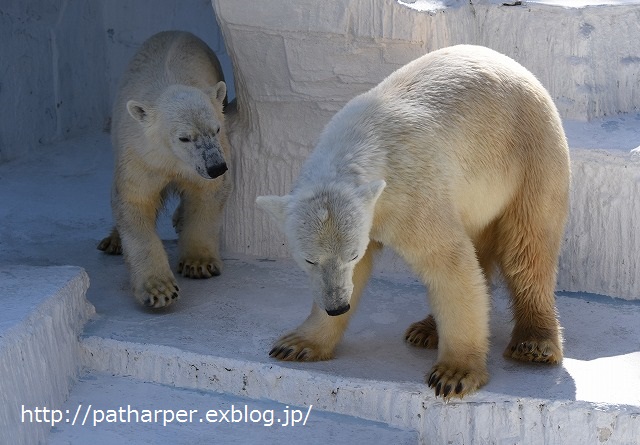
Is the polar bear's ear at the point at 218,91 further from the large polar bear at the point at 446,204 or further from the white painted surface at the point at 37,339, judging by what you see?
the large polar bear at the point at 446,204

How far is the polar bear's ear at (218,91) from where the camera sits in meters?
4.35

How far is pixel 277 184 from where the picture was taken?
458cm

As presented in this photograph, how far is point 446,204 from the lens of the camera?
9.96 feet

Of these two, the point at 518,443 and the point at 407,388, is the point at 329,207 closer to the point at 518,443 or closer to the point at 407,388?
the point at 407,388

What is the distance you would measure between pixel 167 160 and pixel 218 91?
1.40 ft

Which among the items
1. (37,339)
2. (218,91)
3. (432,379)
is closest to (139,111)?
(218,91)

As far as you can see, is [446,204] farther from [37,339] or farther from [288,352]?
[37,339]

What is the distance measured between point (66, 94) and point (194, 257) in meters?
2.63

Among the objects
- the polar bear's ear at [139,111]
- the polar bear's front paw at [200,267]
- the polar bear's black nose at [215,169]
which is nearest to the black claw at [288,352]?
the polar bear's black nose at [215,169]

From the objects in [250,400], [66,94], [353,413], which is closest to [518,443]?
[353,413]

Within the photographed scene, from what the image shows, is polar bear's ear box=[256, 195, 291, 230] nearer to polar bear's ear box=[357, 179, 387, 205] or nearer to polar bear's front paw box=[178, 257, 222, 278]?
polar bear's ear box=[357, 179, 387, 205]

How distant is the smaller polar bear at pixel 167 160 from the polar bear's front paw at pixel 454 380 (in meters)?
1.36

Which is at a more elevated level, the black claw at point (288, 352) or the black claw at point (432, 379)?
the black claw at point (432, 379)

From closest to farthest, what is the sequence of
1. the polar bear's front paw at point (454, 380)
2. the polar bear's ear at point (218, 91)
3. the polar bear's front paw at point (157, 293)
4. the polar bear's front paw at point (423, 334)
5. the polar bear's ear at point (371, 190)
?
1. the polar bear's ear at point (371, 190)
2. the polar bear's front paw at point (454, 380)
3. the polar bear's front paw at point (423, 334)
4. the polar bear's front paw at point (157, 293)
5. the polar bear's ear at point (218, 91)
